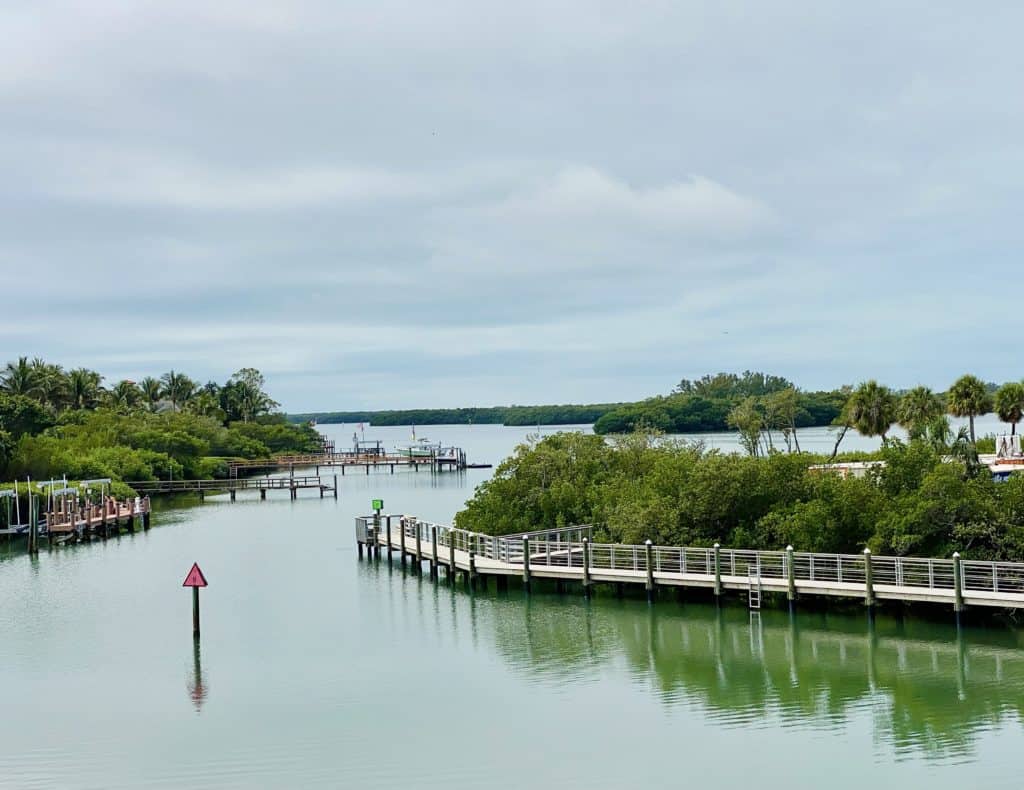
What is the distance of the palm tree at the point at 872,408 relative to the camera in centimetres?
5716

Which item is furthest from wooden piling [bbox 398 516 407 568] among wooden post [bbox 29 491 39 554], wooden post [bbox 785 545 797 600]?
wooden post [bbox 29 491 39 554]

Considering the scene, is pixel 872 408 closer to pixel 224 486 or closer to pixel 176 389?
pixel 224 486

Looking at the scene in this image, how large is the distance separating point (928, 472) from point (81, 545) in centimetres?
3687

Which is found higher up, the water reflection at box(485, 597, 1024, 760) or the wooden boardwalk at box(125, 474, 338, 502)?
the wooden boardwalk at box(125, 474, 338, 502)

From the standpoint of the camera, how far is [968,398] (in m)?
57.8

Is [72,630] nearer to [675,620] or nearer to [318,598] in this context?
[318,598]

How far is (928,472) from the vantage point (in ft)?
98.7

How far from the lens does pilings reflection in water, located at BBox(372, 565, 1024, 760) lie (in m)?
20.7

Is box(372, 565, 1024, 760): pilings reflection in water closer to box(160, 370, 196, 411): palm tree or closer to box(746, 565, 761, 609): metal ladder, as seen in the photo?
box(746, 565, 761, 609): metal ladder

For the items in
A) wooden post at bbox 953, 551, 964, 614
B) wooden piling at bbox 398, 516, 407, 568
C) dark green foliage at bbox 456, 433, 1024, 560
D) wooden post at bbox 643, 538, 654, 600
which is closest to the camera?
wooden post at bbox 953, 551, 964, 614

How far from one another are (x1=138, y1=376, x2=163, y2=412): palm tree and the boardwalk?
9435cm

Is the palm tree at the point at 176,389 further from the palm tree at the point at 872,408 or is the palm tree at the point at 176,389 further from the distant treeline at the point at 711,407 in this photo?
the palm tree at the point at 872,408

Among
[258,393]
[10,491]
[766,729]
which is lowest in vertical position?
[766,729]

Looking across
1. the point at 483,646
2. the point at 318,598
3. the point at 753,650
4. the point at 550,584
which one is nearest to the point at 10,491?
the point at 318,598
